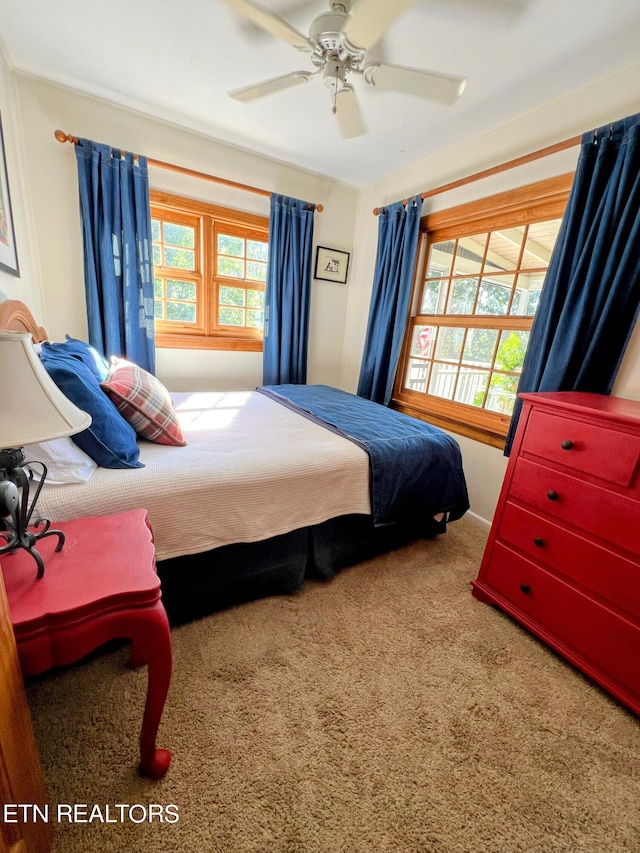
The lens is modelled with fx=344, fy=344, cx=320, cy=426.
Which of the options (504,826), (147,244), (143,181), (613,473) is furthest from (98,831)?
(143,181)

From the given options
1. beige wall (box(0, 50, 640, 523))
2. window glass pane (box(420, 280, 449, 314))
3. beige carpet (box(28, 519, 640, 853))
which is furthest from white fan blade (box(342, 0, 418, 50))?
beige carpet (box(28, 519, 640, 853))

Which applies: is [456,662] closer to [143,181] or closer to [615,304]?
[615,304]

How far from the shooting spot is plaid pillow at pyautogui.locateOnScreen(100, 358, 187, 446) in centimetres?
143

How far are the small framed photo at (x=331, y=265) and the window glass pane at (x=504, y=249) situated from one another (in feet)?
4.68

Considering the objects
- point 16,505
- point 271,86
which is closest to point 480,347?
point 271,86

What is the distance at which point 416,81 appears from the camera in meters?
1.49

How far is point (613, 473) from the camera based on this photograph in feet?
3.97

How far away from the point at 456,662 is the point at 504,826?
0.46 meters

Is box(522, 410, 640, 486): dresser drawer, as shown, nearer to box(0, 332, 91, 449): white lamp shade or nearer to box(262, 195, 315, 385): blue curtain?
box(0, 332, 91, 449): white lamp shade

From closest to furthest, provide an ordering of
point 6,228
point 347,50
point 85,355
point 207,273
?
point 347,50, point 85,355, point 6,228, point 207,273

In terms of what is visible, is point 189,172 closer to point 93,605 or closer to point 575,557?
point 93,605

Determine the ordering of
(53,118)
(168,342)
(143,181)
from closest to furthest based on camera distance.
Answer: (53,118), (143,181), (168,342)

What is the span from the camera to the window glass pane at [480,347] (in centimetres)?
244

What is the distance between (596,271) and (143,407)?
2.23 m
